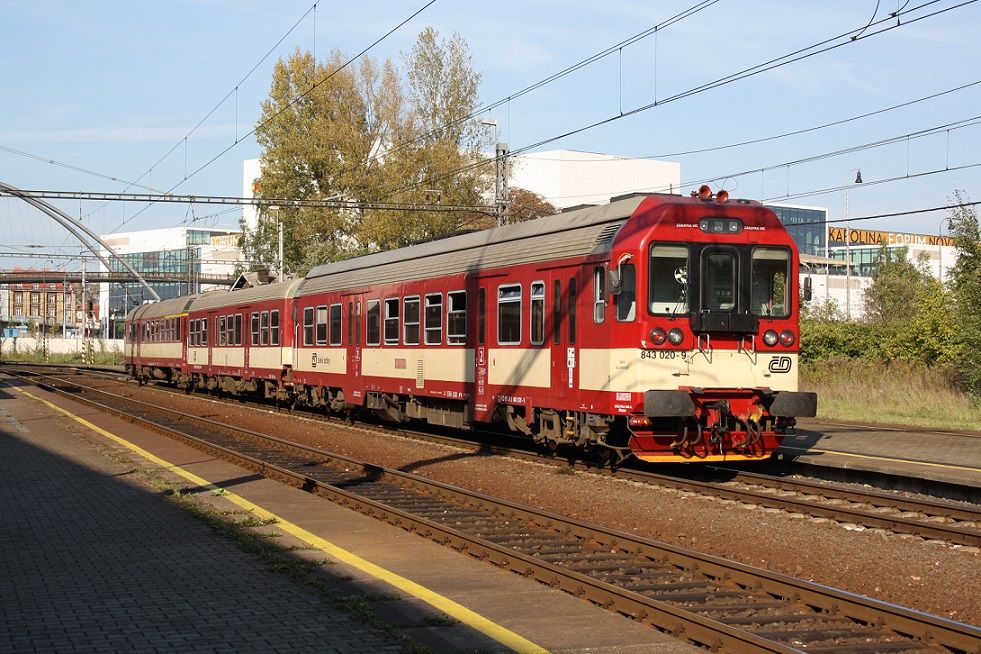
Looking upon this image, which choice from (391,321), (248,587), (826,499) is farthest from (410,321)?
(248,587)

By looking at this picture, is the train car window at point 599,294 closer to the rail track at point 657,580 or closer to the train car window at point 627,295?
the train car window at point 627,295

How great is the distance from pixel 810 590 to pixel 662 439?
22.1 feet

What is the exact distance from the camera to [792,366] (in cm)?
1450

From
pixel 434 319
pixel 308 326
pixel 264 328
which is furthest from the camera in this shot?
pixel 264 328

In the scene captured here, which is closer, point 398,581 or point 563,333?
point 398,581

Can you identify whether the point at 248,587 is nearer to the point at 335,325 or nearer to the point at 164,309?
the point at 335,325

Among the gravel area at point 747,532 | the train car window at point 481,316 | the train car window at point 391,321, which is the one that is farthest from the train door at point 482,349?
the train car window at point 391,321

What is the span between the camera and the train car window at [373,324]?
72.8 feet

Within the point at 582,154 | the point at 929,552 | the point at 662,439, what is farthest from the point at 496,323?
the point at 582,154

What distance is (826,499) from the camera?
42.2 ft

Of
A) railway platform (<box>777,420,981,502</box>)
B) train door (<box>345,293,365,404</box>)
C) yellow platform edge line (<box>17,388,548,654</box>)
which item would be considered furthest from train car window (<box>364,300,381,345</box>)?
railway platform (<box>777,420,981,502</box>)

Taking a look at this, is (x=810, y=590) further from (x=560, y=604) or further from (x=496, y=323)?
(x=496, y=323)

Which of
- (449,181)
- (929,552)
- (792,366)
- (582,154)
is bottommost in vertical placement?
(929,552)

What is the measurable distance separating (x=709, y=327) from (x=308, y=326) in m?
15.0
